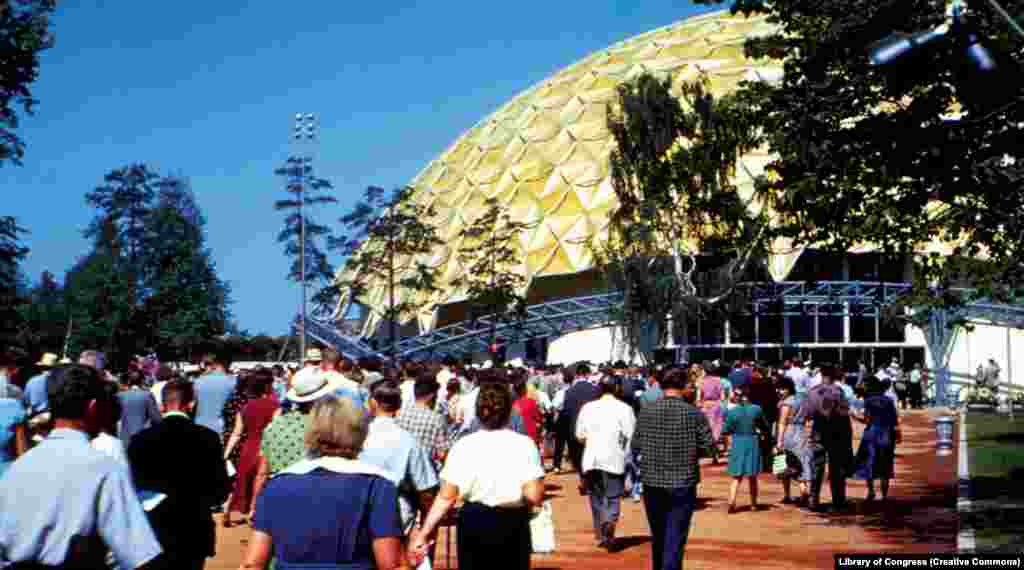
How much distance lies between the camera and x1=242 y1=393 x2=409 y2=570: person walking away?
5.52m

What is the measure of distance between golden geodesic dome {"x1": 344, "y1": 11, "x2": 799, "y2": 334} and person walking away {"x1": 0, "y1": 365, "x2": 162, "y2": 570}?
48.2 meters

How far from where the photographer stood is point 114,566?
5.50 meters

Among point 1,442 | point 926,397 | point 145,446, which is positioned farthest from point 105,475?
point 926,397

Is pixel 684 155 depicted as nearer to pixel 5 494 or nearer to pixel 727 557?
pixel 727 557

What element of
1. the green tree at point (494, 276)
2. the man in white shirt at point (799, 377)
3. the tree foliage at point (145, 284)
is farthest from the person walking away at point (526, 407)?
the tree foliage at point (145, 284)

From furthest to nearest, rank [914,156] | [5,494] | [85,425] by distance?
1. [914,156]
2. [85,425]
3. [5,494]

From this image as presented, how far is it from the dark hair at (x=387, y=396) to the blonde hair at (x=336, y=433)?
3.29 metres

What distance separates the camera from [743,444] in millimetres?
17656

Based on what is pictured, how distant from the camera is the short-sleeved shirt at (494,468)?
8.01m

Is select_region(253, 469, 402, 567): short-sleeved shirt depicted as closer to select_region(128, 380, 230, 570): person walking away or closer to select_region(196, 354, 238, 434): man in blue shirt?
select_region(128, 380, 230, 570): person walking away

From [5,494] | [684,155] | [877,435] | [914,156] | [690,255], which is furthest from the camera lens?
[690,255]

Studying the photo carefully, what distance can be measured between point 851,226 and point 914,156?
1.10 m

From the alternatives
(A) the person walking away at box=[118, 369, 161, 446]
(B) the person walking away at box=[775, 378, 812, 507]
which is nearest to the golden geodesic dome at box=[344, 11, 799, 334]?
(B) the person walking away at box=[775, 378, 812, 507]

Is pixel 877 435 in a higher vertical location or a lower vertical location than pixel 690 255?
lower
